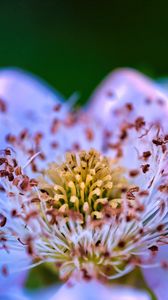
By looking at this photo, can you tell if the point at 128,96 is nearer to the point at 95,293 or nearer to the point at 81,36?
the point at 95,293

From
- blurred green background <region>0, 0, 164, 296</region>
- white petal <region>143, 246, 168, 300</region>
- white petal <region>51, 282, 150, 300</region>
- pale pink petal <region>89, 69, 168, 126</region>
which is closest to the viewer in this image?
white petal <region>51, 282, 150, 300</region>

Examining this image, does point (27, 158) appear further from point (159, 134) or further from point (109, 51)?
point (109, 51)

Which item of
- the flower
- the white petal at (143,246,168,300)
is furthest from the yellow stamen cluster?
the white petal at (143,246,168,300)

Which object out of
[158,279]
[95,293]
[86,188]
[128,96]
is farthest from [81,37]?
[95,293]

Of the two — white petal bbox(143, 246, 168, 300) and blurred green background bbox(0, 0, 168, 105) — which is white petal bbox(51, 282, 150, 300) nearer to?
white petal bbox(143, 246, 168, 300)

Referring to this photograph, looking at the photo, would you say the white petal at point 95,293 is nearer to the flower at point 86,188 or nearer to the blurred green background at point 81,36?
the flower at point 86,188

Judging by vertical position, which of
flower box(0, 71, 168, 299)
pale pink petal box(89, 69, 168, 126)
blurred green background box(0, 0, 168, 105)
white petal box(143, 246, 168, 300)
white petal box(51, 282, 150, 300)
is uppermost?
blurred green background box(0, 0, 168, 105)
